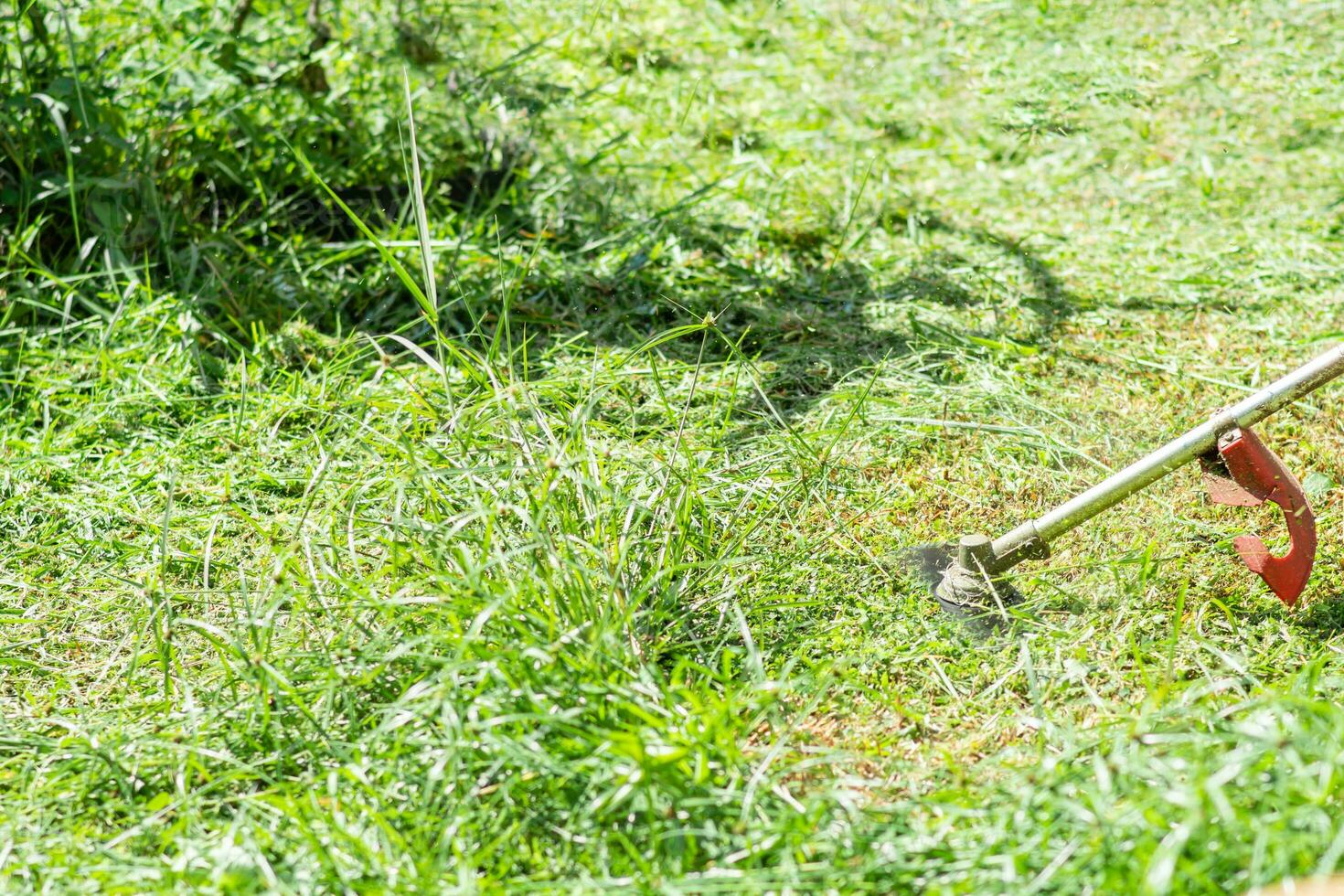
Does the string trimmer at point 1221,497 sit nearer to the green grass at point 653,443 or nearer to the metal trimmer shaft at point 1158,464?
the metal trimmer shaft at point 1158,464

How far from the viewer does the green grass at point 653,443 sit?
6.07 feet

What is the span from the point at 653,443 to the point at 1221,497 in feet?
3.90

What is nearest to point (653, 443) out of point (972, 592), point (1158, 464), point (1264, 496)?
point (972, 592)

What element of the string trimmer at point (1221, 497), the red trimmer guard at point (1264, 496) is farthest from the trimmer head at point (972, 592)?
the red trimmer guard at point (1264, 496)

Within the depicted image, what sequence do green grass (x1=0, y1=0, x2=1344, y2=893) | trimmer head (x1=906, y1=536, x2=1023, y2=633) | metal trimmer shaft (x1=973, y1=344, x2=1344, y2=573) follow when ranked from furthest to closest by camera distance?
trimmer head (x1=906, y1=536, x2=1023, y2=633), metal trimmer shaft (x1=973, y1=344, x2=1344, y2=573), green grass (x1=0, y1=0, x2=1344, y2=893)

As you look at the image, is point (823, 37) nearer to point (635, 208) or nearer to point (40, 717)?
point (635, 208)

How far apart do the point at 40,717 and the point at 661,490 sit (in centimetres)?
117

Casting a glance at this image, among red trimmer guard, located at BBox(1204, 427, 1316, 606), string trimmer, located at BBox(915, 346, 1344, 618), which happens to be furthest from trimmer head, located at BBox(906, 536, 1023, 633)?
red trimmer guard, located at BBox(1204, 427, 1316, 606)

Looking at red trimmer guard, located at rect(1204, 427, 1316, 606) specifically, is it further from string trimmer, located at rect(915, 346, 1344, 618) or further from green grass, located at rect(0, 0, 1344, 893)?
green grass, located at rect(0, 0, 1344, 893)

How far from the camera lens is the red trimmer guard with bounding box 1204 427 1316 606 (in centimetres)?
225

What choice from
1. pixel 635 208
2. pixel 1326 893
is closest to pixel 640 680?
pixel 1326 893

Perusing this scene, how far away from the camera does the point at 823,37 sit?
5.32 meters

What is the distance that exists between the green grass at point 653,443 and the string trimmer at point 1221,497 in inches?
4.7

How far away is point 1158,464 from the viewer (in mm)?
2244
